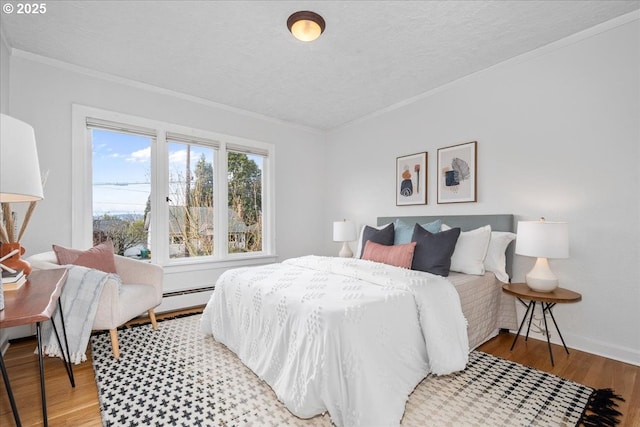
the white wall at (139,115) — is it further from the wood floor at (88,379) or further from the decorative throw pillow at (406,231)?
the decorative throw pillow at (406,231)

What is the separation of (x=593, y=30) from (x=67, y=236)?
5.04 meters

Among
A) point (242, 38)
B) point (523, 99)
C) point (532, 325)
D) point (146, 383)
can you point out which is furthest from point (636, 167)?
point (146, 383)

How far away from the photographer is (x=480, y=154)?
3.11m

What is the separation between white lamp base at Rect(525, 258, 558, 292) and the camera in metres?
2.33

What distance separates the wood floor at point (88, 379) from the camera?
1644 millimetres

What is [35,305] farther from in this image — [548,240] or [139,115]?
[548,240]

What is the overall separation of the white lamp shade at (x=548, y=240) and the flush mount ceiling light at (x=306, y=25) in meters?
2.25

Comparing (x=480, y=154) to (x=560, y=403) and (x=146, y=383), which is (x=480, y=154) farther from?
(x=146, y=383)

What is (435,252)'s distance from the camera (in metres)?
2.53

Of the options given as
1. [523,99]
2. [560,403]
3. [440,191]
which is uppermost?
[523,99]

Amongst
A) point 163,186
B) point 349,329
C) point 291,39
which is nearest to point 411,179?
point 291,39

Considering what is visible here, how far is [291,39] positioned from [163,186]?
2.25 metres

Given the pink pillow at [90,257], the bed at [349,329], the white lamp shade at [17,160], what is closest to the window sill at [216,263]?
the pink pillow at [90,257]

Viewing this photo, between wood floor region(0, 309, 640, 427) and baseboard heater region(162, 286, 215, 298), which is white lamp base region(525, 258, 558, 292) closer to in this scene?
wood floor region(0, 309, 640, 427)
